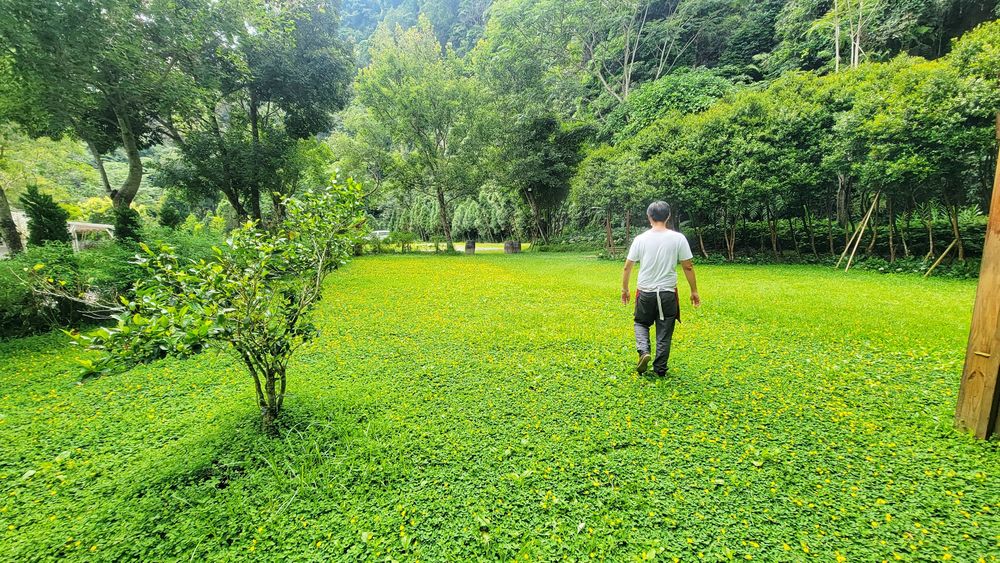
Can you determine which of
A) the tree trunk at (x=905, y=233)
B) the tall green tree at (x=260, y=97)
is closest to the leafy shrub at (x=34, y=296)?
the tall green tree at (x=260, y=97)

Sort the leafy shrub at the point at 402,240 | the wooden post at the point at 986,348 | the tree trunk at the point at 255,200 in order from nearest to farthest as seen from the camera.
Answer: the wooden post at the point at 986,348, the tree trunk at the point at 255,200, the leafy shrub at the point at 402,240

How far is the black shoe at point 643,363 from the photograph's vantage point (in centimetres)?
361

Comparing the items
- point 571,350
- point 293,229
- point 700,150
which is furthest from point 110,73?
point 700,150

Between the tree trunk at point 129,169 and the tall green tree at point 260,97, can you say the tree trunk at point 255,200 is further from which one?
the tree trunk at point 129,169

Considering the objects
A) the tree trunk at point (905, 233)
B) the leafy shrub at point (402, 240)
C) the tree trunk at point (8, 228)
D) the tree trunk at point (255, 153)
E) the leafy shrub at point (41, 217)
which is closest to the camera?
the leafy shrub at point (41, 217)

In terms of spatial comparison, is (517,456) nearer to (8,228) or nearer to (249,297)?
(249,297)

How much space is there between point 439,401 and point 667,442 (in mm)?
2000

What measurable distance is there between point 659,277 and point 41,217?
11.3m

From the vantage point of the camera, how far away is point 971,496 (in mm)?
2041

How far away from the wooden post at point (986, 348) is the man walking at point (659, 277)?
1702mm

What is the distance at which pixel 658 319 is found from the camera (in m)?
3.56

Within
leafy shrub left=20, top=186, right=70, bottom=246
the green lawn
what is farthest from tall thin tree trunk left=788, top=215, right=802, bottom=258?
leafy shrub left=20, top=186, right=70, bottom=246

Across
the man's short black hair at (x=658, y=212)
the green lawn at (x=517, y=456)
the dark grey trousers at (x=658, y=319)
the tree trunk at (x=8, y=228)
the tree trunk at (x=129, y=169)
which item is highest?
the tree trunk at (x=129, y=169)

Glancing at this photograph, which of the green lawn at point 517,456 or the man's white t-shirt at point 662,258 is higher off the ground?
the man's white t-shirt at point 662,258
